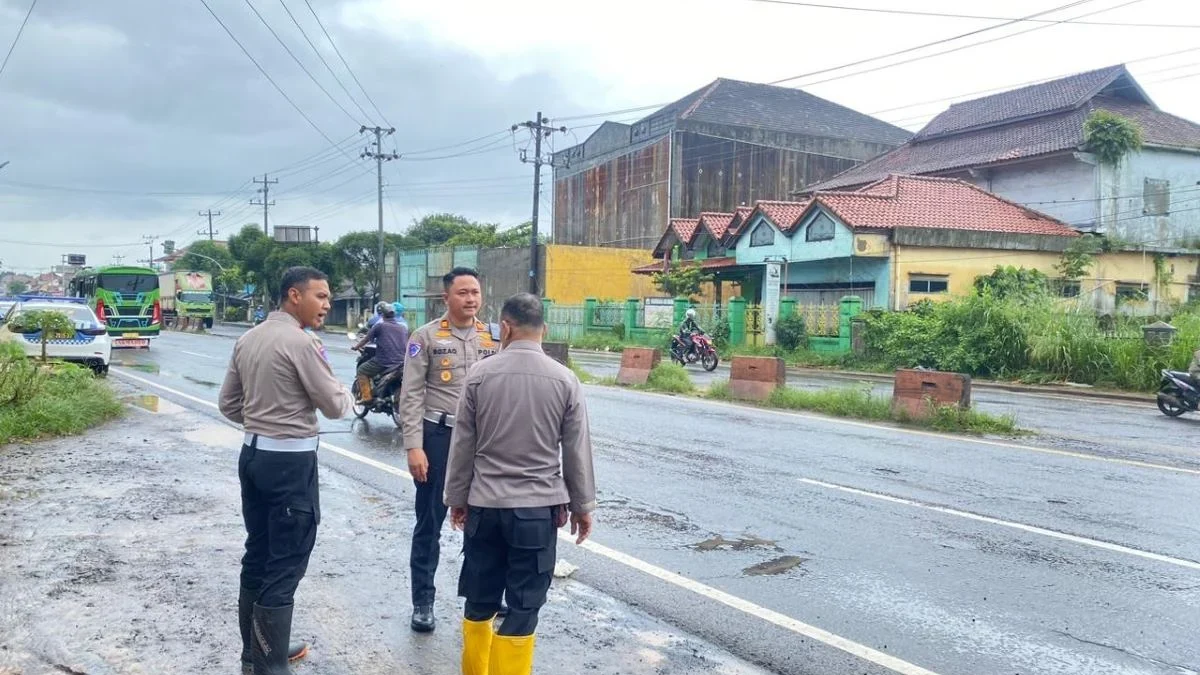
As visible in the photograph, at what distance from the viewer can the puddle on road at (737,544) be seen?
6438 millimetres

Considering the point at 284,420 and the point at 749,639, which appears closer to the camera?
the point at 284,420

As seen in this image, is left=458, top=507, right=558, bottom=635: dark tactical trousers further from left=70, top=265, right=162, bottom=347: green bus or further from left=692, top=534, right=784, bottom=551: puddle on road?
left=70, top=265, right=162, bottom=347: green bus

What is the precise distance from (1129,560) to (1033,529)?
87cm

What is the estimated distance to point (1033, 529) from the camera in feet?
23.2

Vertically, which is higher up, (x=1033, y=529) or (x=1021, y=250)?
(x=1021, y=250)

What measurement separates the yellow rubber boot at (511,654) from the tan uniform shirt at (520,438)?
0.51 meters

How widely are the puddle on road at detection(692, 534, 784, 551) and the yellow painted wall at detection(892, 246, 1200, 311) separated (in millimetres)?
23955

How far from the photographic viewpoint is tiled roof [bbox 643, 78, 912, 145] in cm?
5350

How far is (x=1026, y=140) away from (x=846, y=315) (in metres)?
15.8

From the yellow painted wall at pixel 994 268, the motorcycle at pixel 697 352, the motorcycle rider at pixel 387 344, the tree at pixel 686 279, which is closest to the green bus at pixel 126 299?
the tree at pixel 686 279

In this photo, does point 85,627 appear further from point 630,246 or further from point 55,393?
point 630,246

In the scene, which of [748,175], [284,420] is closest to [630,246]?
[748,175]

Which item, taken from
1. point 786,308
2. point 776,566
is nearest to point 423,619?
point 776,566

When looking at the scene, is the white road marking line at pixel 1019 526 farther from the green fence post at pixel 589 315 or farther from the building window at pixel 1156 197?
the building window at pixel 1156 197
